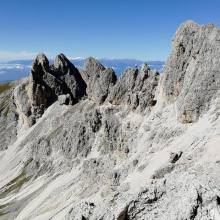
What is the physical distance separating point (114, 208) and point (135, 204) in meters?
1.65

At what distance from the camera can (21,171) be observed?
14500 centimetres

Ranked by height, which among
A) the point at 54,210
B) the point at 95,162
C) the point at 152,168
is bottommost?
the point at 54,210

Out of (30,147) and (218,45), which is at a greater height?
(218,45)

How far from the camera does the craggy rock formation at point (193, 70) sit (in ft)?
257

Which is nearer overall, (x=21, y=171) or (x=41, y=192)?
(x=41, y=192)

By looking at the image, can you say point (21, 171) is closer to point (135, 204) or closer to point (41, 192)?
point (41, 192)

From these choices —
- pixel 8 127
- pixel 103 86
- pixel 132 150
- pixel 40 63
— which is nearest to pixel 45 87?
pixel 40 63

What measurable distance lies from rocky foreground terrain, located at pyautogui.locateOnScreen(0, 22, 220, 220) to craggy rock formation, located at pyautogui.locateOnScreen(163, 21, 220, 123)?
20 centimetres

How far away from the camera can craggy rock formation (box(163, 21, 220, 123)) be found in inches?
3088

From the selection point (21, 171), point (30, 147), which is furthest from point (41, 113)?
point (21, 171)

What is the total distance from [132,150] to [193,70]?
72.2 feet

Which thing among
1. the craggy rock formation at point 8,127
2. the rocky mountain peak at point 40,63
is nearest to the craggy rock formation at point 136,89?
the rocky mountain peak at point 40,63

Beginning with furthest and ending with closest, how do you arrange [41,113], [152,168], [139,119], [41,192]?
[41,113] → [41,192] → [139,119] → [152,168]

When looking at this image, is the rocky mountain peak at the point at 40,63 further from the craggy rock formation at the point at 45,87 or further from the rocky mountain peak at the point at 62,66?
the rocky mountain peak at the point at 62,66
